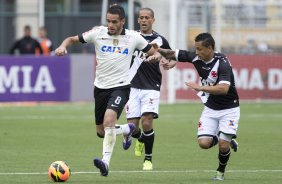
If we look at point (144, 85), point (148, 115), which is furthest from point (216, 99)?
point (144, 85)

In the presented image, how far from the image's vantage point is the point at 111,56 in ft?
42.6

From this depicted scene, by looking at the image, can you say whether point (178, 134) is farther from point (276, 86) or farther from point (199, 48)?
point (276, 86)

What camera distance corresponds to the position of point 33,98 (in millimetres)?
27000

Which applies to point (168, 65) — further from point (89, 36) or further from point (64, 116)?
point (64, 116)

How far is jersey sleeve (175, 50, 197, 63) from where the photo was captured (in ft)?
41.3

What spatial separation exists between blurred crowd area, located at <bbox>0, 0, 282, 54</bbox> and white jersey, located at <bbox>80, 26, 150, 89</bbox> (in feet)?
57.1

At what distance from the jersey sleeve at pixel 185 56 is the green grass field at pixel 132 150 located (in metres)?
1.58

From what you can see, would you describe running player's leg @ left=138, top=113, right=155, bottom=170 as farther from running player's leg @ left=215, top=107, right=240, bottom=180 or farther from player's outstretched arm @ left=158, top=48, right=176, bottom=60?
running player's leg @ left=215, top=107, right=240, bottom=180

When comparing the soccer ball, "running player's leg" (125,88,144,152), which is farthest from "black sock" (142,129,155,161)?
the soccer ball

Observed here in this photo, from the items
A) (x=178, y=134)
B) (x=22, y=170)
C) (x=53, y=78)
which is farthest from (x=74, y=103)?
(x=22, y=170)

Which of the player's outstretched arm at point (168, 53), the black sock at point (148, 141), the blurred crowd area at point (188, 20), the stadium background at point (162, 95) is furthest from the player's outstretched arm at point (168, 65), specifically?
the blurred crowd area at point (188, 20)

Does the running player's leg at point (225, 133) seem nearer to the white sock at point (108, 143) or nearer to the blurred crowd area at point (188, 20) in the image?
the white sock at point (108, 143)

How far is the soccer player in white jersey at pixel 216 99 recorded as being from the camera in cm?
1225

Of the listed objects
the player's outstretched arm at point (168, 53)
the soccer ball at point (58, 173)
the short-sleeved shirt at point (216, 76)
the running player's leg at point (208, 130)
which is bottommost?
the soccer ball at point (58, 173)
